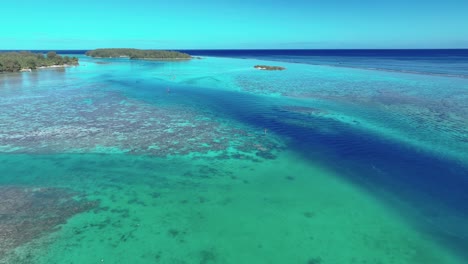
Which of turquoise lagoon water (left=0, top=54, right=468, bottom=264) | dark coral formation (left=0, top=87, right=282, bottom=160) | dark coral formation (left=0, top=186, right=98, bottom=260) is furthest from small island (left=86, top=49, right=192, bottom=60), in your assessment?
dark coral formation (left=0, top=186, right=98, bottom=260)

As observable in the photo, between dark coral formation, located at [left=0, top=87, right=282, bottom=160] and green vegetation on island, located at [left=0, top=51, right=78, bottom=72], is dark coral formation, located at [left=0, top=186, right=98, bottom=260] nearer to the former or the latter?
dark coral formation, located at [left=0, top=87, right=282, bottom=160]

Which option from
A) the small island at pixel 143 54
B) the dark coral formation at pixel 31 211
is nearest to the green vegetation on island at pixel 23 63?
the small island at pixel 143 54

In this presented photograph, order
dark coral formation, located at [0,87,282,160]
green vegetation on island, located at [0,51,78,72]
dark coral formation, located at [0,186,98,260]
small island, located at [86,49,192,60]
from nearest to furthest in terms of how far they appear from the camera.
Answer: dark coral formation, located at [0,186,98,260], dark coral formation, located at [0,87,282,160], green vegetation on island, located at [0,51,78,72], small island, located at [86,49,192,60]

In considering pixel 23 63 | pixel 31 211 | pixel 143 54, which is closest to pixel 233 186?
pixel 31 211

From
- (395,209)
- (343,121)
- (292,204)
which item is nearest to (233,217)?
(292,204)

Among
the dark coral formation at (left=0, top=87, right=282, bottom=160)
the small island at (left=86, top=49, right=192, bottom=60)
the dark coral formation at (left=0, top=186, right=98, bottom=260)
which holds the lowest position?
the dark coral formation at (left=0, top=186, right=98, bottom=260)

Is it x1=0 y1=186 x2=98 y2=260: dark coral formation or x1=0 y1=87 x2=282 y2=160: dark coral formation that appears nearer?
x1=0 y1=186 x2=98 y2=260: dark coral formation
